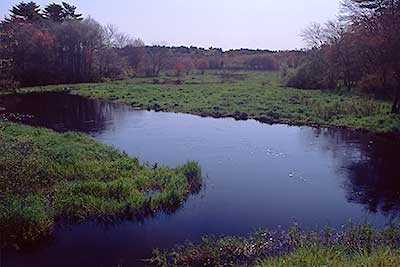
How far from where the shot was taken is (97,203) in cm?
1173

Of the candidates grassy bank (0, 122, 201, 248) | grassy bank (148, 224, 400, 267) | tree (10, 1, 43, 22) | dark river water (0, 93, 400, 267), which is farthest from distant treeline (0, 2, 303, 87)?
grassy bank (148, 224, 400, 267)

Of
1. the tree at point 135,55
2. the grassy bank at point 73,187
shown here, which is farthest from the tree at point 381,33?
the tree at point 135,55

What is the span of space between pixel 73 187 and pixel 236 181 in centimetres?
541

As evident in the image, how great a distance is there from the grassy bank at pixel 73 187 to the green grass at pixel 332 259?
15.0 feet

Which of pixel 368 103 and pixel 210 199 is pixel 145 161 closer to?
pixel 210 199

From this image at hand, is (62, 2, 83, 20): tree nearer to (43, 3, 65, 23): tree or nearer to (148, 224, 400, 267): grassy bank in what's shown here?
(43, 3, 65, 23): tree

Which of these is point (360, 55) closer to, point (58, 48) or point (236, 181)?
point (236, 181)

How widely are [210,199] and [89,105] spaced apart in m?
23.4

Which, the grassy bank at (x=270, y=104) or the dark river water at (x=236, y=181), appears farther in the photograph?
the grassy bank at (x=270, y=104)

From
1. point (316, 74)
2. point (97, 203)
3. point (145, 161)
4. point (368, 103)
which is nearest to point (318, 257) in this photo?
point (97, 203)

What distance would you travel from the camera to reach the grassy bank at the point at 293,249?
26.8 ft

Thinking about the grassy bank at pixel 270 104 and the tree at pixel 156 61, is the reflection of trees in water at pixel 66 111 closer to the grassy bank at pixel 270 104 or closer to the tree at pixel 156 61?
the grassy bank at pixel 270 104

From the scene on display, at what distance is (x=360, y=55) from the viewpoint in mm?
30438

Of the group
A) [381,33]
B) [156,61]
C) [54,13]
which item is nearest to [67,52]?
[54,13]
